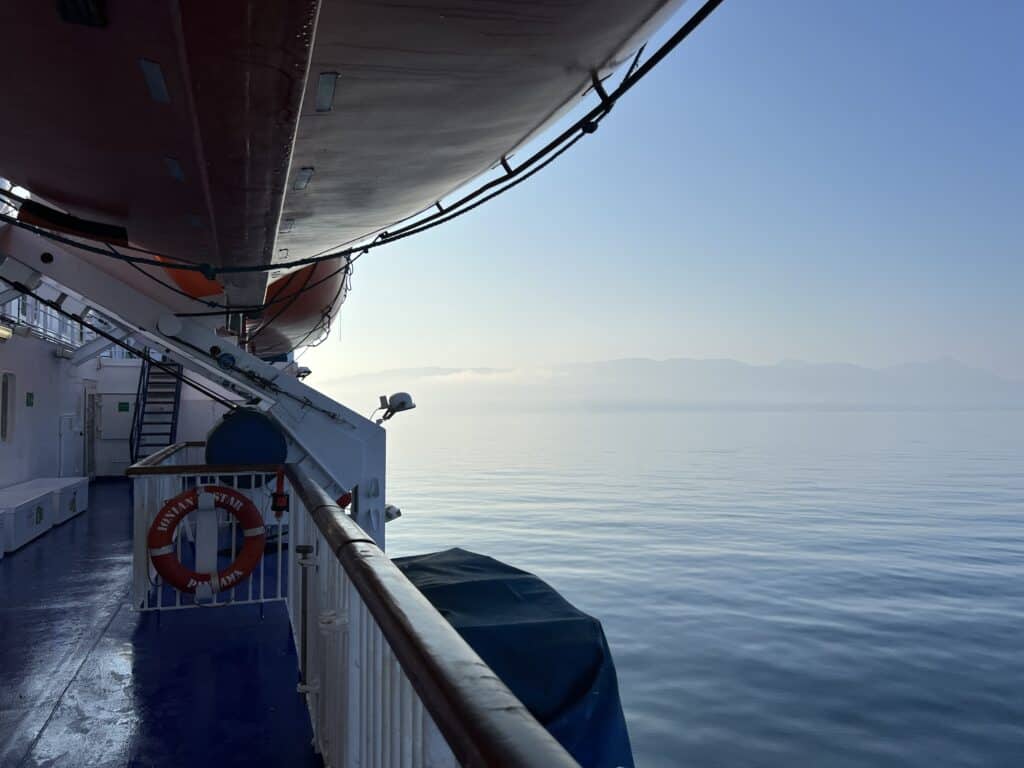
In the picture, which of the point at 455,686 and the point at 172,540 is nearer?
the point at 455,686

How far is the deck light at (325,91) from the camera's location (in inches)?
122

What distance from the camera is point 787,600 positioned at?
10781mm

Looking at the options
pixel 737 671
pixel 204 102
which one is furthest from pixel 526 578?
pixel 737 671

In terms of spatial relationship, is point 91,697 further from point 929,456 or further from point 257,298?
point 929,456

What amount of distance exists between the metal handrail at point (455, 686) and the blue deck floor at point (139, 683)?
6.21ft

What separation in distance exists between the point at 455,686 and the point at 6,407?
421 inches

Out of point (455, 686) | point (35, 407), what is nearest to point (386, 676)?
point (455, 686)

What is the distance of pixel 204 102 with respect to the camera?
244 cm

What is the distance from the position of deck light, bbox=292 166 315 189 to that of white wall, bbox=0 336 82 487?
717 cm

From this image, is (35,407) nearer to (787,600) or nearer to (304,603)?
(304,603)

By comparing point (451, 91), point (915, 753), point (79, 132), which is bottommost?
point (915, 753)

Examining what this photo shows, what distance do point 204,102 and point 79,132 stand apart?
1.09 m

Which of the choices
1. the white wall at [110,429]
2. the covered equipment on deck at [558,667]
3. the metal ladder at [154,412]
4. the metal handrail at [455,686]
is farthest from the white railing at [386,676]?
the white wall at [110,429]

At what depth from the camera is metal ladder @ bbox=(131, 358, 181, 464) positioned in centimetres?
1480
